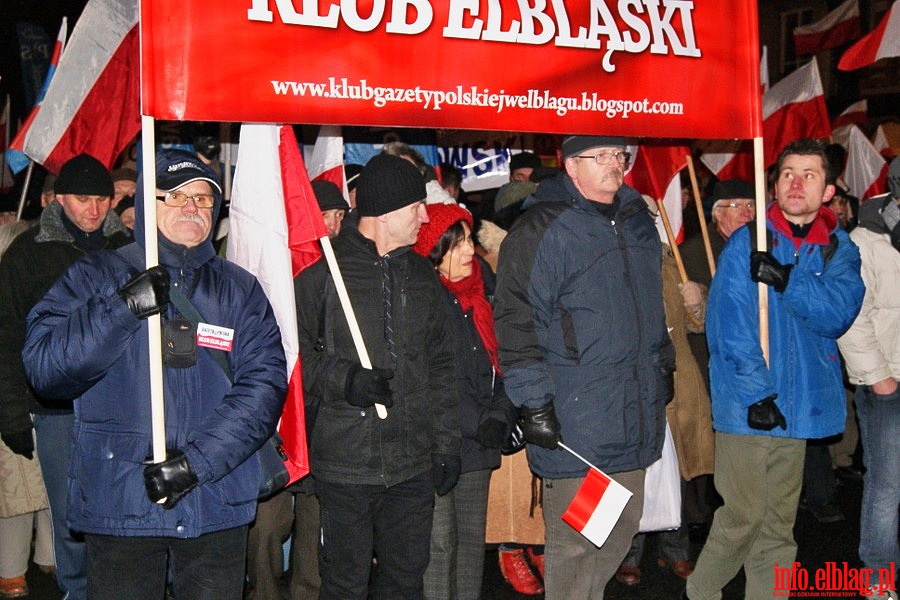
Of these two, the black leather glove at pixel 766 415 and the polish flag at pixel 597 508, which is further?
the black leather glove at pixel 766 415

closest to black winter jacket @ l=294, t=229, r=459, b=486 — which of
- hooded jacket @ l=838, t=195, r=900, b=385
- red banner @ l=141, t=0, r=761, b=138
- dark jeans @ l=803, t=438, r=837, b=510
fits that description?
red banner @ l=141, t=0, r=761, b=138

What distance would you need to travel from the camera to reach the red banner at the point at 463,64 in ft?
12.8

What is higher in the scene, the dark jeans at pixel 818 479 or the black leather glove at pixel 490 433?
the black leather glove at pixel 490 433

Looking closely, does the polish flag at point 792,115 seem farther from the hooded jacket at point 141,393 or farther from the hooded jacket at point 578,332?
the hooded jacket at point 141,393

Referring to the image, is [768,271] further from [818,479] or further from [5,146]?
[5,146]

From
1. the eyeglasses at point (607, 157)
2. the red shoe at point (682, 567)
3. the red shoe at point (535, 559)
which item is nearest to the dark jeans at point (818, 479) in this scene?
the red shoe at point (682, 567)

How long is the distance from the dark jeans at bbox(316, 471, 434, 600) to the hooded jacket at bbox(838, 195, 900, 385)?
2.57m

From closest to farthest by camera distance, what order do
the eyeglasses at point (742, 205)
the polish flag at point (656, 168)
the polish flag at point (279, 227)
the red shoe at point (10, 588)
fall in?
the polish flag at point (279, 227), the red shoe at point (10, 588), the polish flag at point (656, 168), the eyeglasses at point (742, 205)

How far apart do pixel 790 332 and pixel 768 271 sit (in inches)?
14.0

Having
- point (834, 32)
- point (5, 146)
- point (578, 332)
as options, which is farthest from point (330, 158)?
point (834, 32)

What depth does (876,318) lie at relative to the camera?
5.81m

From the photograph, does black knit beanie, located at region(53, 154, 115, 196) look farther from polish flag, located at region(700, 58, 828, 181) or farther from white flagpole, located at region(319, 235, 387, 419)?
polish flag, located at region(700, 58, 828, 181)

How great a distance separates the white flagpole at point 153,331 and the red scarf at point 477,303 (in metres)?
1.86

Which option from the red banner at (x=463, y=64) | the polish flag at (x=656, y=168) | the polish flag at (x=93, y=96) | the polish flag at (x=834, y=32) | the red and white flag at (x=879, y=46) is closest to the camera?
the red banner at (x=463, y=64)
